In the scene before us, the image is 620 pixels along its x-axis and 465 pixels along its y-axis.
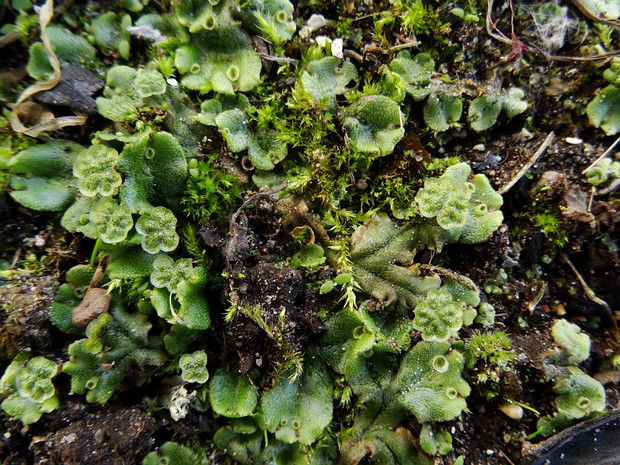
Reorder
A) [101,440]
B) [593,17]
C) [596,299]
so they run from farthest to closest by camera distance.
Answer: [593,17]
[596,299]
[101,440]

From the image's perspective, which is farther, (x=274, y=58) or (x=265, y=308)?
(x=274, y=58)

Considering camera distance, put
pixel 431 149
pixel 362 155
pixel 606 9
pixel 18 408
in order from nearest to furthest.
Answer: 1. pixel 18 408
2. pixel 362 155
3. pixel 431 149
4. pixel 606 9

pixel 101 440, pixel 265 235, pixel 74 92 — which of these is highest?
pixel 74 92

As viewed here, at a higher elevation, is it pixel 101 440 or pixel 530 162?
pixel 530 162

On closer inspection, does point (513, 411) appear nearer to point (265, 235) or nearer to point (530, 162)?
point (530, 162)

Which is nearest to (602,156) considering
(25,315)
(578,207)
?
(578,207)

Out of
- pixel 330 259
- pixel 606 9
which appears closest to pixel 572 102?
pixel 606 9

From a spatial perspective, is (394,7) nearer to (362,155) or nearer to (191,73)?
(362,155)
